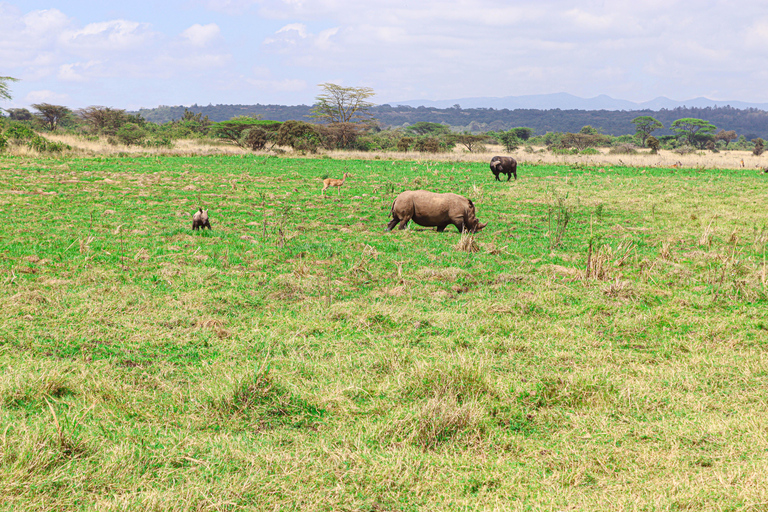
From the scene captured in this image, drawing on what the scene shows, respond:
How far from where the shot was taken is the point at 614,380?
178 inches

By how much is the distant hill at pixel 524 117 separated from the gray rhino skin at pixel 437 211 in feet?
452

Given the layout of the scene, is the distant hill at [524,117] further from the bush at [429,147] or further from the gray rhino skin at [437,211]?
the gray rhino skin at [437,211]

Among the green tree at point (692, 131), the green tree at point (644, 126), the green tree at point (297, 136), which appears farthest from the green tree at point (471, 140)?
the green tree at point (692, 131)

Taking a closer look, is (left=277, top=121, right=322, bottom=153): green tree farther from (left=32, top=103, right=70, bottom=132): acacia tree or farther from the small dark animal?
(left=32, top=103, right=70, bottom=132): acacia tree

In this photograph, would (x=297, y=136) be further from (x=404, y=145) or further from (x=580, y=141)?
(x=580, y=141)

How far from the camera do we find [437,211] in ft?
36.7

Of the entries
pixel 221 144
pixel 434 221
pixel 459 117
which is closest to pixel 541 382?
pixel 434 221

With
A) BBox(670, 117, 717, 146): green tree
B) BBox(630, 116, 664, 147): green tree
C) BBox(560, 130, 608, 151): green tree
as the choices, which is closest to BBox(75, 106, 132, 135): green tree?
BBox(560, 130, 608, 151): green tree

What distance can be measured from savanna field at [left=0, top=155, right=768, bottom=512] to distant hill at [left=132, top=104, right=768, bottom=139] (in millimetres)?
141066

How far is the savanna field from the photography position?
310cm

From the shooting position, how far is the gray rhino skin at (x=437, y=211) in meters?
11.0

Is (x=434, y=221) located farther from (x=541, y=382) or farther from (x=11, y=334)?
(x=11, y=334)

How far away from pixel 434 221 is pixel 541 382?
7138 millimetres

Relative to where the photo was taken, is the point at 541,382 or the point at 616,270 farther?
the point at 616,270
